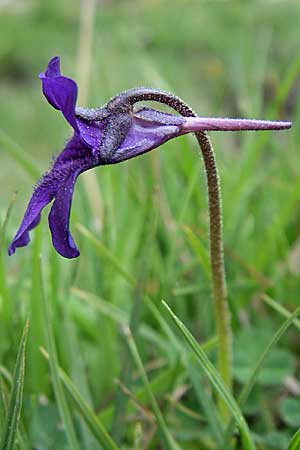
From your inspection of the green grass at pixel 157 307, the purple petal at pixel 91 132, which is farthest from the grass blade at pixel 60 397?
the purple petal at pixel 91 132

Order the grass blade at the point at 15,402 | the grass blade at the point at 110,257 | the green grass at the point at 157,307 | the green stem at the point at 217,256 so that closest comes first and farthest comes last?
the grass blade at the point at 15,402 → the green stem at the point at 217,256 → the green grass at the point at 157,307 → the grass blade at the point at 110,257

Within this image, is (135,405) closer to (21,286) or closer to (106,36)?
(21,286)

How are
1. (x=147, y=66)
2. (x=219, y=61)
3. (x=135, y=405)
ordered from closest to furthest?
(x=135, y=405) → (x=147, y=66) → (x=219, y=61)

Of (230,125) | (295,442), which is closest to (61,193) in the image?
(230,125)

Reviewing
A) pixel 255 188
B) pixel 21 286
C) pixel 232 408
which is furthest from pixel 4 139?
pixel 232 408

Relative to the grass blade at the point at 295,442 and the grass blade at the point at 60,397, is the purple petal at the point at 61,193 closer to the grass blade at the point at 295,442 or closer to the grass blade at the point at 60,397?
the grass blade at the point at 60,397

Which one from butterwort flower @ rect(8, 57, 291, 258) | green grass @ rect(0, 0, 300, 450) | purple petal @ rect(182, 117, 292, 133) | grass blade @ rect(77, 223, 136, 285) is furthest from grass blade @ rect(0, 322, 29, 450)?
grass blade @ rect(77, 223, 136, 285)
